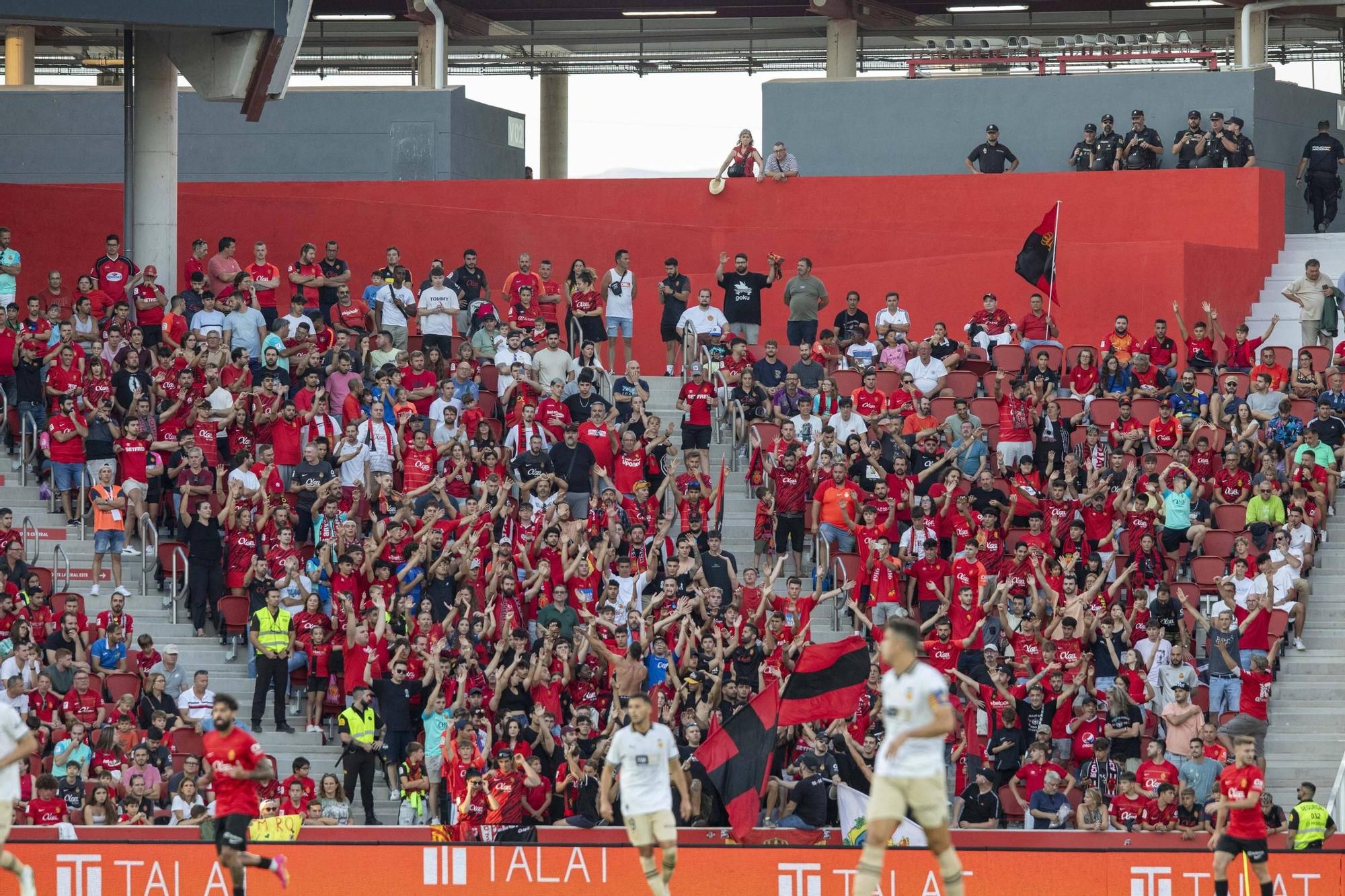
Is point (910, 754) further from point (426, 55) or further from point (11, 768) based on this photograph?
point (426, 55)

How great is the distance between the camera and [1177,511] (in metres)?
22.7

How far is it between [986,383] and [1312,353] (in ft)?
15.2

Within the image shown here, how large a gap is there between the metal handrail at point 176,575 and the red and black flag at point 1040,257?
12.3m

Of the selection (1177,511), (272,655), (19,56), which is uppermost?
(19,56)

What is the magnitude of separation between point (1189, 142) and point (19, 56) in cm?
2297

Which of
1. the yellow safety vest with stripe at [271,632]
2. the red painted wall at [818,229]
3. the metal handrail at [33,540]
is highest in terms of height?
the red painted wall at [818,229]

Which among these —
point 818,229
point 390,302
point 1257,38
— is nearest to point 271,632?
point 390,302

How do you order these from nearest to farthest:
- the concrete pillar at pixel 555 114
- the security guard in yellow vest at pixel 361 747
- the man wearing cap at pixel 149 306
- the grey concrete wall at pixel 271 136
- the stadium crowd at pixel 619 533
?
the stadium crowd at pixel 619 533
the security guard in yellow vest at pixel 361 747
the man wearing cap at pixel 149 306
the grey concrete wall at pixel 271 136
the concrete pillar at pixel 555 114

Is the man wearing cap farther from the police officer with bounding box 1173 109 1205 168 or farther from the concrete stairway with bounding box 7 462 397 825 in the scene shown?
the police officer with bounding box 1173 109 1205 168

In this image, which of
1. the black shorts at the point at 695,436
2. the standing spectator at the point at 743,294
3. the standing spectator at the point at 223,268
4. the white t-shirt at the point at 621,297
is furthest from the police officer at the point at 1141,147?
the standing spectator at the point at 223,268

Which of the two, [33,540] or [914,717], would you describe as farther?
[33,540]

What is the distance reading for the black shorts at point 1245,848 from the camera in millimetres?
15656

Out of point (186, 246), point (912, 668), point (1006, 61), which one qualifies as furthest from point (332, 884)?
point (1006, 61)

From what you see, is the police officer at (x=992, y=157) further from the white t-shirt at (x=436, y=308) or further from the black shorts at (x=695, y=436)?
the white t-shirt at (x=436, y=308)
